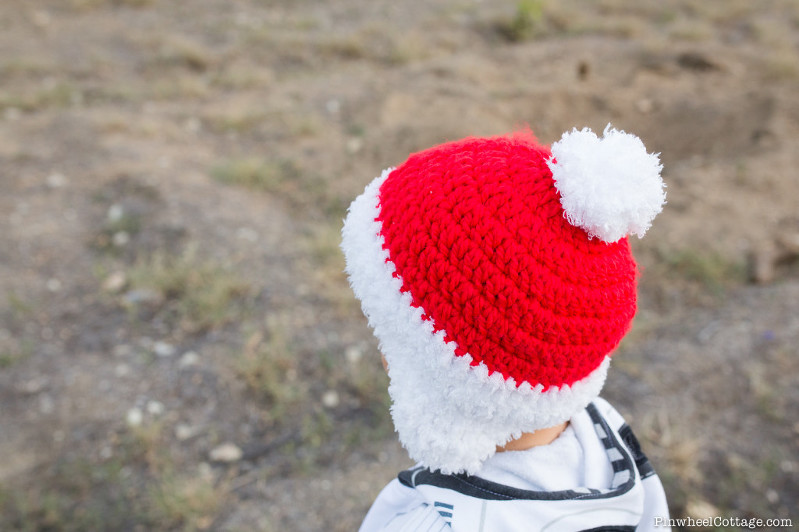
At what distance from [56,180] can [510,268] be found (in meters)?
3.60

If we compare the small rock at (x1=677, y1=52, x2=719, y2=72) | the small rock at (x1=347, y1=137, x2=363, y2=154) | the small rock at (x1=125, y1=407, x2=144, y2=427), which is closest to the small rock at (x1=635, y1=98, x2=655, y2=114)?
the small rock at (x1=677, y1=52, x2=719, y2=72)

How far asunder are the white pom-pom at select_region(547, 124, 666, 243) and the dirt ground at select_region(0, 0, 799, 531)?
1.51 metres

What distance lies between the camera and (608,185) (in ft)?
2.57

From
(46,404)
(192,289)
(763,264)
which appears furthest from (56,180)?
(763,264)

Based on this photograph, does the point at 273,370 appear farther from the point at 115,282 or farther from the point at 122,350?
the point at 115,282

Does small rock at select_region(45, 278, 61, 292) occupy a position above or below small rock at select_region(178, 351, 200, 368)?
above

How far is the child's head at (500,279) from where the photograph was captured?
0.83 metres

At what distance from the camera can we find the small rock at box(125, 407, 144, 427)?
2.22 metres

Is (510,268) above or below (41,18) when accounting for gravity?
above

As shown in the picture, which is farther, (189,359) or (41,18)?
(41,18)

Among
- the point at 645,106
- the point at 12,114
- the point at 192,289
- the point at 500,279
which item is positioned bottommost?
the point at 192,289

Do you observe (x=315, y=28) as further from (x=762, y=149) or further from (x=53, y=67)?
(x=762, y=149)

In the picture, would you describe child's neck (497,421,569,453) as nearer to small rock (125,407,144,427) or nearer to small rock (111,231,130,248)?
small rock (125,407,144,427)

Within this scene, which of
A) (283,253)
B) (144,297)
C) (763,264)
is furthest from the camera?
(283,253)
